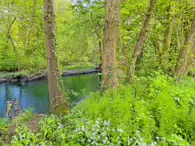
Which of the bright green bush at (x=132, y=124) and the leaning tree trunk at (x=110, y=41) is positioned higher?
the leaning tree trunk at (x=110, y=41)

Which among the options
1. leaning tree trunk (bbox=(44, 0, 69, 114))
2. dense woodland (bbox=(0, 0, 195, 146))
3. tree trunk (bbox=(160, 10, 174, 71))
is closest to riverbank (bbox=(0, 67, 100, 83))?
dense woodland (bbox=(0, 0, 195, 146))

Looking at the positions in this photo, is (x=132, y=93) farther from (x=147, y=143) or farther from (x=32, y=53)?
(x=32, y=53)

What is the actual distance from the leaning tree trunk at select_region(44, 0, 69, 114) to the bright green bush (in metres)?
1.03

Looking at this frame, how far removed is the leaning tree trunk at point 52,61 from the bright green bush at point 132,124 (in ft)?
3.37

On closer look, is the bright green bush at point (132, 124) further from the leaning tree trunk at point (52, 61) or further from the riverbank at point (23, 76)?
the riverbank at point (23, 76)

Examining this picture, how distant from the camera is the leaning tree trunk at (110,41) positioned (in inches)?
123

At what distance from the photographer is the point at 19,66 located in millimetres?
17297

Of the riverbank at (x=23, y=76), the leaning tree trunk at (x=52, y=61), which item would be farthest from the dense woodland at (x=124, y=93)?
the riverbank at (x=23, y=76)

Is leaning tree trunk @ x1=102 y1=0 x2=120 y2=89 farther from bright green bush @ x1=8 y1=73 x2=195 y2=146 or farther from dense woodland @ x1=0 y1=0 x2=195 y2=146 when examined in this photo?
bright green bush @ x1=8 y1=73 x2=195 y2=146

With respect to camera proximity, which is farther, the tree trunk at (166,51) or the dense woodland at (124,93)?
the tree trunk at (166,51)

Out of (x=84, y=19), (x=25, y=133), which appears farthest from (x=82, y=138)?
(x=84, y=19)

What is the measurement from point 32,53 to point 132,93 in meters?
15.8

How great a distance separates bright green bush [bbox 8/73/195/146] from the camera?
6.34 feet

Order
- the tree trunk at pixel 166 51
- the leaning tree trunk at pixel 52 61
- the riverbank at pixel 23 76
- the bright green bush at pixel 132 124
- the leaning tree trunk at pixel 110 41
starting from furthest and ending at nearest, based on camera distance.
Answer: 1. the riverbank at pixel 23 76
2. the tree trunk at pixel 166 51
3. the leaning tree trunk at pixel 52 61
4. the leaning tree trunk at pixel 110 41
5. the bright green bush at pixel 132 124
